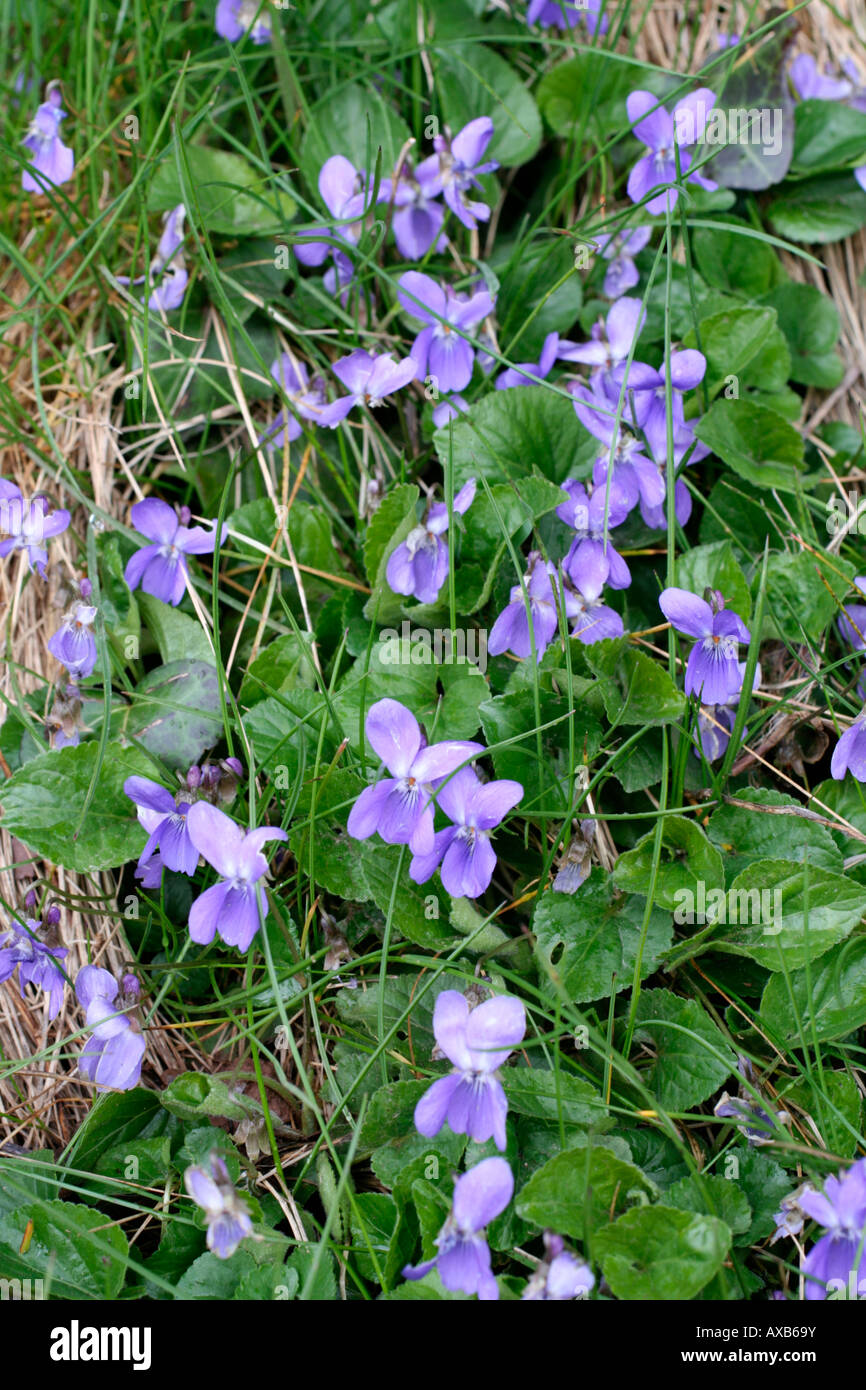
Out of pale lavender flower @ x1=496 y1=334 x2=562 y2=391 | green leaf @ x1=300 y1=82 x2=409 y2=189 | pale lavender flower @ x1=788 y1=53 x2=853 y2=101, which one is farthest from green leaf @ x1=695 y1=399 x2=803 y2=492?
pale lavender flower @ x1=788 y1=53 x2=853 y2=101

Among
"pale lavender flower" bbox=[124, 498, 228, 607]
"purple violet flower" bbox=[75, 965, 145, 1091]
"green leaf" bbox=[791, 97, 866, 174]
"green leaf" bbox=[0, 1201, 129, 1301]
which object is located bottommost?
"green leaf" bbox=[0, 1201, 129, 1301]

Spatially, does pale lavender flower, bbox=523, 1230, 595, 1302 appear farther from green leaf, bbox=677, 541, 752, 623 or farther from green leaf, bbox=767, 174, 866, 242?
green leaf, bbox=767, 174, 866, 242

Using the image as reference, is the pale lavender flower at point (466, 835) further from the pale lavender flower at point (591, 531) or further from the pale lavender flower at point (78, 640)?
the pale lavender flower at point (78, 640)

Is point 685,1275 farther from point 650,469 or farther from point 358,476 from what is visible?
point 358,476

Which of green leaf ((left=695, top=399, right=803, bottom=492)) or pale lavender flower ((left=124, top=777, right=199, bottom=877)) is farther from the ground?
green leaf ((left=695, top=399, right=803, bottom=492))

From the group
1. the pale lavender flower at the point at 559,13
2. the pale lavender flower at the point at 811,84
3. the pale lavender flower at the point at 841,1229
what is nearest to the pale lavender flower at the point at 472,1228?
the pale lavender flower at the point at 841,1229

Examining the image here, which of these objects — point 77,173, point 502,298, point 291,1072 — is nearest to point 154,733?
point 291,1072
